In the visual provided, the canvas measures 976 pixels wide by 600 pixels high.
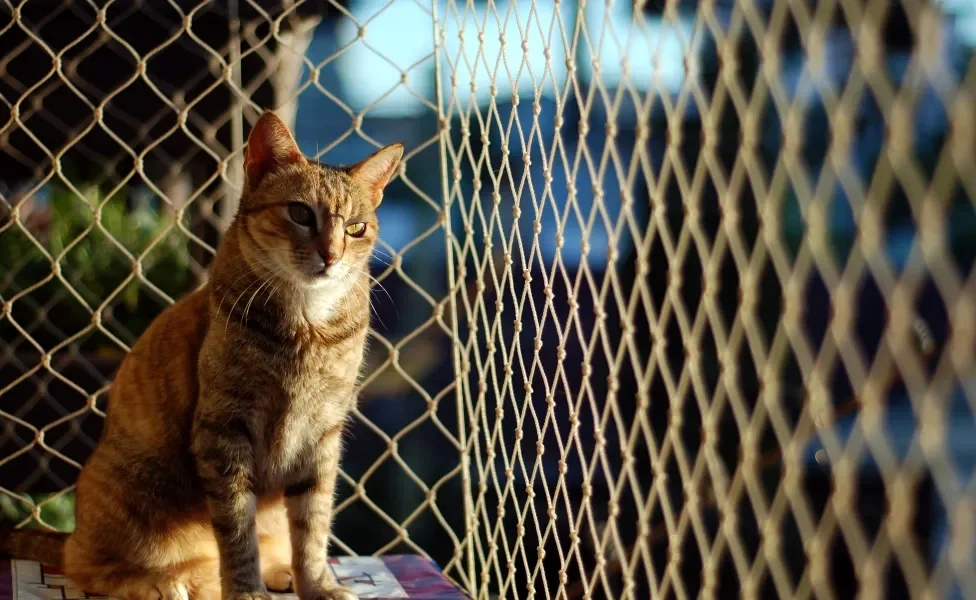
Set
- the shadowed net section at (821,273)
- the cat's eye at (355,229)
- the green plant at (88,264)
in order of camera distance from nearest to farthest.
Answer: the shadowed net section at (821,273)
the cat's eye at (355,229)
the green plant at (88,264)

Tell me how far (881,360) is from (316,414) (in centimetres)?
76

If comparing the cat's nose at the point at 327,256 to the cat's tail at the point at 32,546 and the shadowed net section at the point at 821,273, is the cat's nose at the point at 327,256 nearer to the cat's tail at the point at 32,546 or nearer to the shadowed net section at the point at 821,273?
the shadowed net section at the point at 821,273

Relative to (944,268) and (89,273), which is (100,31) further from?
(944,268)

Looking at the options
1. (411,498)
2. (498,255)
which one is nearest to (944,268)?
(498,255)

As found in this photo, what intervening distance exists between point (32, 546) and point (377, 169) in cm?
66

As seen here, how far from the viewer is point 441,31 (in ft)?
4.69

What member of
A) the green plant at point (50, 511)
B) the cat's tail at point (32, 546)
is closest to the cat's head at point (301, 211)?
the cat's tail at point (32, 546)

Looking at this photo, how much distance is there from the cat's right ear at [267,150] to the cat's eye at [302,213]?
0.22 feet

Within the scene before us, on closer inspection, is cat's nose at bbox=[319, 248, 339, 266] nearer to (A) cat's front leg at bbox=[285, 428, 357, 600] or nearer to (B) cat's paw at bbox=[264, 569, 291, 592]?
(A) cat's front leg at bbox=[285, 428, 357, 600]

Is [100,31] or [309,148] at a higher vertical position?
[100,31]

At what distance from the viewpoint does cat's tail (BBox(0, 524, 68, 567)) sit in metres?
1.27

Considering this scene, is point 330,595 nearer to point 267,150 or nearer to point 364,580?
point 364,580

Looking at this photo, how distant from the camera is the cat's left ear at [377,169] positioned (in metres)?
1.22

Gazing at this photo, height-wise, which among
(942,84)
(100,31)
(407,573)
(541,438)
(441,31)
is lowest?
(407,573)
